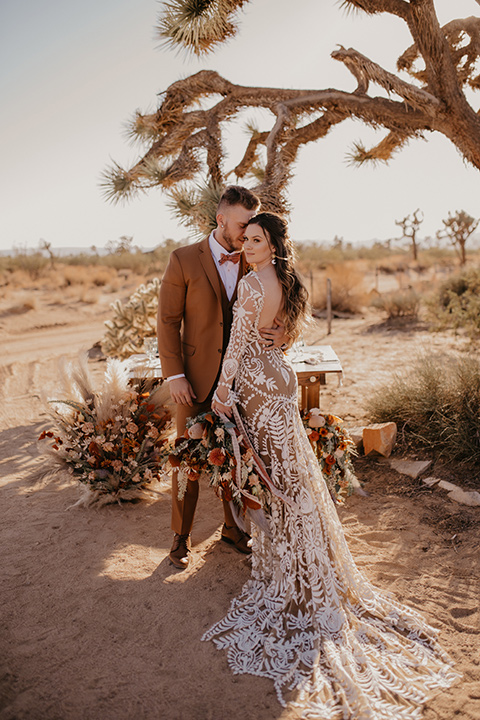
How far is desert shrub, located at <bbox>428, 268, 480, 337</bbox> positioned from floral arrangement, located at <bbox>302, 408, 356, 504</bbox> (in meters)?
5.70

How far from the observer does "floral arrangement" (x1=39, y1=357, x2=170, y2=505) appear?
3.87 m

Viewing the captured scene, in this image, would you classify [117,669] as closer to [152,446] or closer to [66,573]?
[66,573]

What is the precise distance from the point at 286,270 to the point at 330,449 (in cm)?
135

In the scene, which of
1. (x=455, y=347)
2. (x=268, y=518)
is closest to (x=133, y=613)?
(x=268, y=518)

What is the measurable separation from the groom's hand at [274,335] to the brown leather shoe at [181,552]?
1423 mm

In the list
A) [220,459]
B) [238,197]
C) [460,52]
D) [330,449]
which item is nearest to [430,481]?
[330,449]

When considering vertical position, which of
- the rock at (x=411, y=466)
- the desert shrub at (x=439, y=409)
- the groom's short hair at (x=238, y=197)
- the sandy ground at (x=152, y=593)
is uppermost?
the groom's short hair at (x=238, y=197)

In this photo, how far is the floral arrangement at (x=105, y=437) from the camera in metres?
3.87

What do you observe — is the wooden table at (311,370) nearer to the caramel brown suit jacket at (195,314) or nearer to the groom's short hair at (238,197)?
the caramel brown suit jacket at (195,314)

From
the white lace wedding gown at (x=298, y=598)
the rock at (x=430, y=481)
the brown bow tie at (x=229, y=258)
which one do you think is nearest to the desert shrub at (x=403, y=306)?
the rock at (x=430, y=481)

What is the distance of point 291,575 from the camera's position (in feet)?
8.57

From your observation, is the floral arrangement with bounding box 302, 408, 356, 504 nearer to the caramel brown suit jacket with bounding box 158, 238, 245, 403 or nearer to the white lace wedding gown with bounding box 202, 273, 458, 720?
the white lace wedding gown with bounding box 202, 273, 458, 720

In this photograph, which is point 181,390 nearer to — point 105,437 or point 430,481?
point 105,437

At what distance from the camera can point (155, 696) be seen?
218 cm
